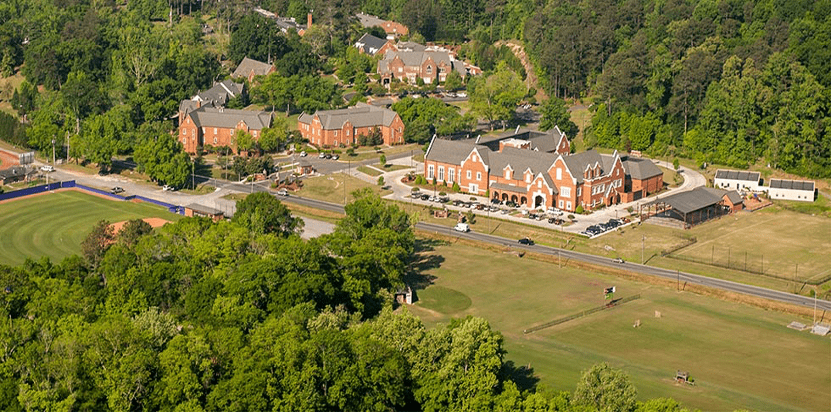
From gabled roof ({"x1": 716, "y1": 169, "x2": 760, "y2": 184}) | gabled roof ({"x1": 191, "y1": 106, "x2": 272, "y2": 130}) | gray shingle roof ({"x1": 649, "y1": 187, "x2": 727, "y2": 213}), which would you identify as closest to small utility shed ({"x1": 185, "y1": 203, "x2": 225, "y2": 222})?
gabled roof ({"x1": 191, "y1": 106, "x2": 272, "y2": 130})

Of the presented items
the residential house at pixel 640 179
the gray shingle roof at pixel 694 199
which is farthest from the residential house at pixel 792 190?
the residential house at pixel 640 179

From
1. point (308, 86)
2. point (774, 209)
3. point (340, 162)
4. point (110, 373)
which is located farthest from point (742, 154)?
point (110, 373)

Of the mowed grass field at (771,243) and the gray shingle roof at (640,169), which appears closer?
the mowed grass field at (771,243)

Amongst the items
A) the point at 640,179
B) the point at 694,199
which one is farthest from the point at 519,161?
the point at 694,199

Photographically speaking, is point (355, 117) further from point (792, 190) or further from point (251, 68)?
point (792, 190)

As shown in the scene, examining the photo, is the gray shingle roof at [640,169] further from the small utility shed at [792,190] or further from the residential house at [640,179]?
the small utility shed at [792,190]
